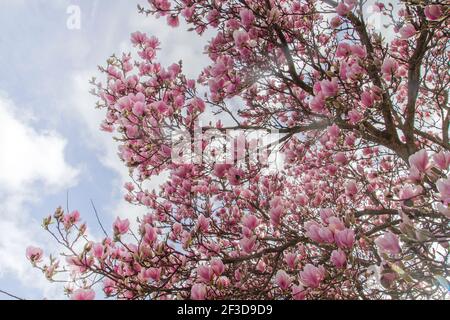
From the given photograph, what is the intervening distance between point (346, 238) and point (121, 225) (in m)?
1.80

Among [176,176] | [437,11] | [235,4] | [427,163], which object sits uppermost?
[235,4]

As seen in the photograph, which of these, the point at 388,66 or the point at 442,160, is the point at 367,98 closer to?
the point at 388,66

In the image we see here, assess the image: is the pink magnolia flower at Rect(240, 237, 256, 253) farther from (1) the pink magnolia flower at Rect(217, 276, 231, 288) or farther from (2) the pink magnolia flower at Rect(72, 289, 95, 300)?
(2) the pink magnolia flower at Rect(72, 289, 95, 300)

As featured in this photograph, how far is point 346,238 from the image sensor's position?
7.07 feet

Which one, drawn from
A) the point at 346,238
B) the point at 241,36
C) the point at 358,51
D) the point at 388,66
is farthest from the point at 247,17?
the point at 346,238

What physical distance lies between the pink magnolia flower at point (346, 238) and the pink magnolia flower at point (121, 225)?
1706 mm

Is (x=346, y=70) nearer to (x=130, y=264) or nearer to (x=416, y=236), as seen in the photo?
(x=416, y=236)

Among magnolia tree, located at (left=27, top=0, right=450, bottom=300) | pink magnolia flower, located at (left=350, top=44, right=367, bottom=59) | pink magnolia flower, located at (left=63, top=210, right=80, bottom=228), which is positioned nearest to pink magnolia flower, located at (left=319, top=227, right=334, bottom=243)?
magnolia tree, located at (left=27, top=0, right=450, bottom=300)

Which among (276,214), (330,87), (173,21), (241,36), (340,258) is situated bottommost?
(340,258)

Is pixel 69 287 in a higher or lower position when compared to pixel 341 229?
lower

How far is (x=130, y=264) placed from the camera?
2.91 m

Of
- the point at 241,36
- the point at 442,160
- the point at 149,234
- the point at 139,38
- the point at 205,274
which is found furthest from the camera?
the point at 139,38
